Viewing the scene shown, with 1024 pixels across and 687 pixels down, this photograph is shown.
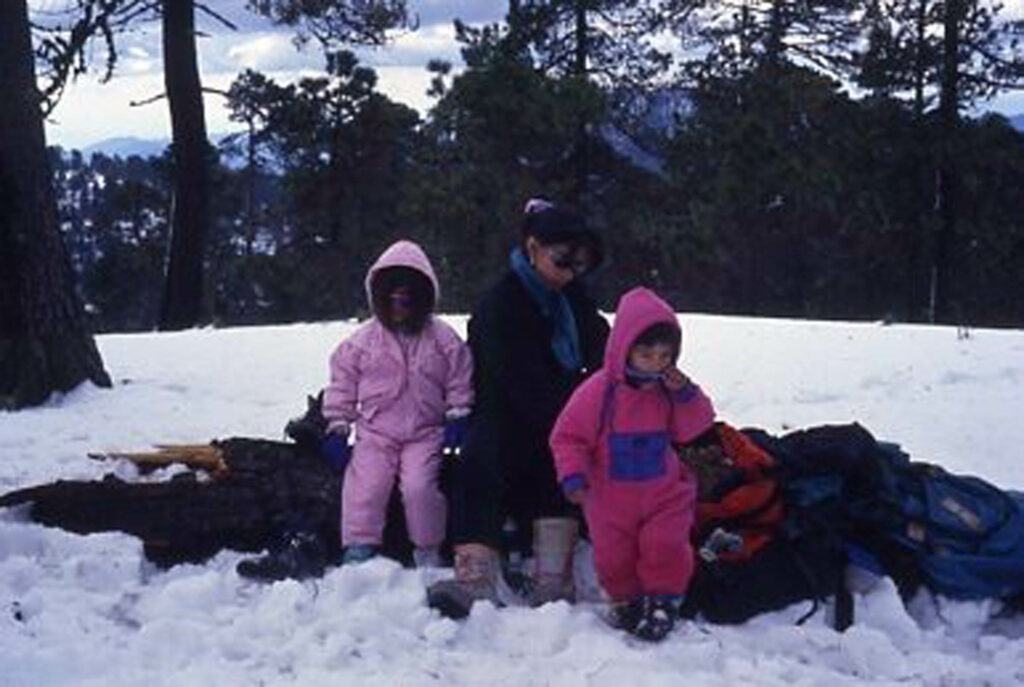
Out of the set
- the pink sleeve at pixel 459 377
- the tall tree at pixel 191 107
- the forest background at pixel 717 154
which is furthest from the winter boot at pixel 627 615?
the forest background at pixel 717 154

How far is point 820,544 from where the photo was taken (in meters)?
4.42

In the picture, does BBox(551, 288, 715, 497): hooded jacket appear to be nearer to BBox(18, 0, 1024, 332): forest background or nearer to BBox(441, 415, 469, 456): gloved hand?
BBox(441, 415, 469, 456): gloved hand

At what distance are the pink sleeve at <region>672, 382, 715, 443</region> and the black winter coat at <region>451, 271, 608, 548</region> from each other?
0.55m

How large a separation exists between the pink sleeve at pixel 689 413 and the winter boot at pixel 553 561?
0.58 metres

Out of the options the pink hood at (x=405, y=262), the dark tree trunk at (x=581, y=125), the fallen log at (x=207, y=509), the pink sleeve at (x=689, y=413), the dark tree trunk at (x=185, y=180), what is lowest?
the fallen log at (x=207, y=509)

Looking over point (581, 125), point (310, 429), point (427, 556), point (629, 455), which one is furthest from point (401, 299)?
point (581, 125)

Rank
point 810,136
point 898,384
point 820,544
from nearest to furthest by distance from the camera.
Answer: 1. point 820,544
2. point 898,384
3. point 810,136

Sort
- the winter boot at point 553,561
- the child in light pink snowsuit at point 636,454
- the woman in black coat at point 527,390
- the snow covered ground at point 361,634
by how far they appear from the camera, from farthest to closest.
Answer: the woman in black coat at point 527,390, the winter boot at point 553,561, the child in light pink snowsuit at point 636,454, the snow covered ground at point 361,634

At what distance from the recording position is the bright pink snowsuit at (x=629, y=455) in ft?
13.8

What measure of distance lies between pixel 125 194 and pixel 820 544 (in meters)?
37.0

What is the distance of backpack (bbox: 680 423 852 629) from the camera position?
4.29 meters

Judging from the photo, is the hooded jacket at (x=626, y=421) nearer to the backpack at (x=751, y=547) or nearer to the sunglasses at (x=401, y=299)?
the backpack at (x=751, y=547)

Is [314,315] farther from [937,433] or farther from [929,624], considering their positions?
[929,624]

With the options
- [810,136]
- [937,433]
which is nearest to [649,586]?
[937,433]
